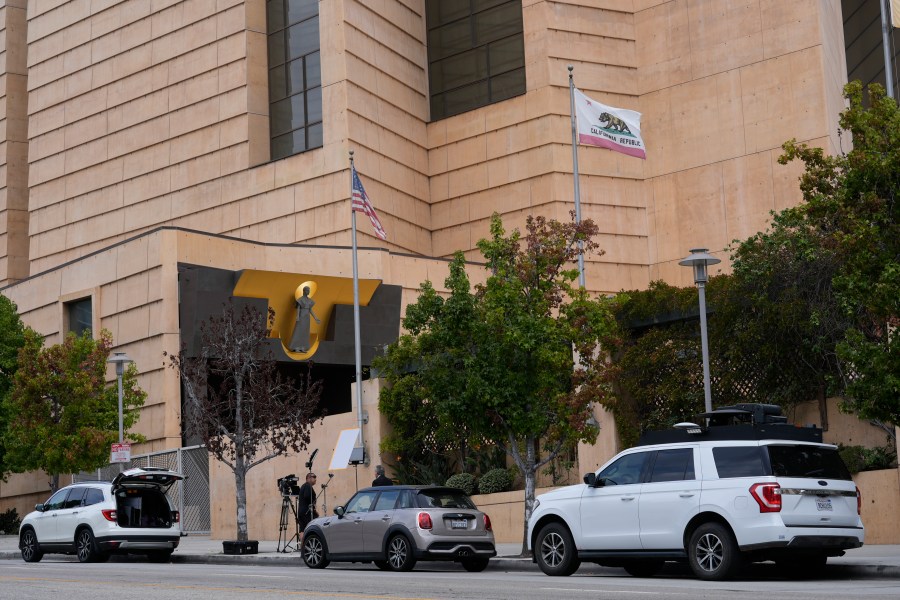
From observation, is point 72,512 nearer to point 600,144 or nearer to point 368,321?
point 600,144

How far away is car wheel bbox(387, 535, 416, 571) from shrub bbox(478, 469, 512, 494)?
728cm

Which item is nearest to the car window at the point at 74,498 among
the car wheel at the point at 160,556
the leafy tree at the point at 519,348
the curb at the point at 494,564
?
Result: the curb at the point at 494,564

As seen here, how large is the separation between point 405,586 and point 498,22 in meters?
43.5

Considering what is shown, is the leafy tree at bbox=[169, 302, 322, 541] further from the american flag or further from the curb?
the american flag

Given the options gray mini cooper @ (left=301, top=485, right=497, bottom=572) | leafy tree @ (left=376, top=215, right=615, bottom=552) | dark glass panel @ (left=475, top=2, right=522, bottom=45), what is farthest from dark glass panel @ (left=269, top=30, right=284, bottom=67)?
gray mini cooper @ (left=301, top=485, right=497, bottom=572)

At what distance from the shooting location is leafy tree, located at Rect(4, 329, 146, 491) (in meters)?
38.3

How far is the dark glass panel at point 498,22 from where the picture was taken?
54.7 meters

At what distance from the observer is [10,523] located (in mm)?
45531

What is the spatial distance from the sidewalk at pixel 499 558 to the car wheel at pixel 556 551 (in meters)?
1.34

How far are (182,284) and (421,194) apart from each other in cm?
1672

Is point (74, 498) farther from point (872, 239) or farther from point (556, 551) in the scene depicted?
point (872, 239)

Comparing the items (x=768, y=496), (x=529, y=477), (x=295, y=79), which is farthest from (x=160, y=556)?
(x=295, y=79)

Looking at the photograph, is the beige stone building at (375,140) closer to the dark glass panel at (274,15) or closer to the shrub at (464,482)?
the dark glass panel at (274,15)

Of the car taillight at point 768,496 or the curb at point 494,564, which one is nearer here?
the car taillight at point 768,496
